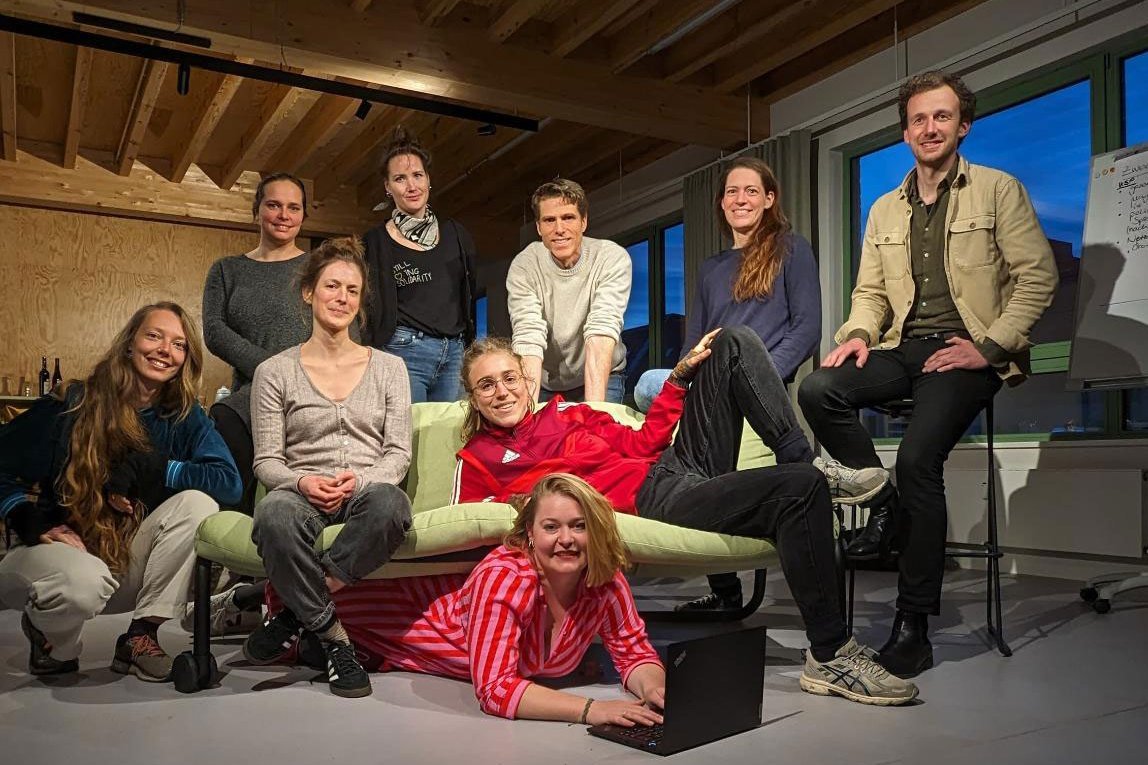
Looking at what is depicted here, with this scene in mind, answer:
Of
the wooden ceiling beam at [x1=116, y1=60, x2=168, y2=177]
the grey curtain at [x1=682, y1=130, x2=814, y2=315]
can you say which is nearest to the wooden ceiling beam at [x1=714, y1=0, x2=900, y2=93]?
the grey curtain at [x1=682, y1=130, x2=814, y2=315]

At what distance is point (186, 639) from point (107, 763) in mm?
1346

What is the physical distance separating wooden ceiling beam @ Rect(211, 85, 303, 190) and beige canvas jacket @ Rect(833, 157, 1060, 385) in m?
4.66

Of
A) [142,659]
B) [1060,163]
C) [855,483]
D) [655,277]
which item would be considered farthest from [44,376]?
[1060,163]

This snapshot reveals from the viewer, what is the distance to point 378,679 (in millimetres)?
2393

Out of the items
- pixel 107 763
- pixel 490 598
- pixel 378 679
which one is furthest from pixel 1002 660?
pixel 107 763

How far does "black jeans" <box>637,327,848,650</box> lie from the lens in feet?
7.19

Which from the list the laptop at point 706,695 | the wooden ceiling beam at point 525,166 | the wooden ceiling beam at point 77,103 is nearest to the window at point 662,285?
the wooden ceiling beam at point 525,166

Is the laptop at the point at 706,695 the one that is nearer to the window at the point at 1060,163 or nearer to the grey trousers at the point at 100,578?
the grey trousers at the point at 100,578

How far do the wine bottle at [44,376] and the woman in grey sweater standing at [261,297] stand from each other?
431 cm

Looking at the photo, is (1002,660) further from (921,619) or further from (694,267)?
(694,267)

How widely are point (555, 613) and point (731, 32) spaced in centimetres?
452

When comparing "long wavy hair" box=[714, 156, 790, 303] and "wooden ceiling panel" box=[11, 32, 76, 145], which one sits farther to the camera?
"wooden ceiling panel" box=[11, 32, 76, 145]

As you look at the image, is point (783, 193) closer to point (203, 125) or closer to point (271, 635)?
point (203, 125)

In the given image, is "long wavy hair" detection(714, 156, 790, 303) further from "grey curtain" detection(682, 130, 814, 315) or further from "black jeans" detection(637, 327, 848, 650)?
"grey curtain" detection(682, 130, 814, 315)
